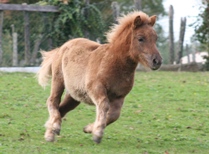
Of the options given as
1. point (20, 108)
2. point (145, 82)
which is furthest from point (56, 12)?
point (20, 108)

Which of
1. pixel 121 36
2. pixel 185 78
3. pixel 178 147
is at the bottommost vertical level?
pixel 185 78

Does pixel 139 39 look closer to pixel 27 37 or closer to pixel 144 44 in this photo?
pixel 144 44

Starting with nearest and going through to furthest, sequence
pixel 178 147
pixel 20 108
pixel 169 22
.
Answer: pixel 178 147 < pixel 20 108 < pixel 169 22

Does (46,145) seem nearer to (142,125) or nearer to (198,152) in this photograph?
(198,152)

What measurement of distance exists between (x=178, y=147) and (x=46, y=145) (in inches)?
85.5

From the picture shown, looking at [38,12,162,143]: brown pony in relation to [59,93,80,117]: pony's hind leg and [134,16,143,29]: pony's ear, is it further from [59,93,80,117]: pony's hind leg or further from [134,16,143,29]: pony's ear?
[59,93,80,117]: pony's hind leg

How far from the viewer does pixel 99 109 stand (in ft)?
27.0

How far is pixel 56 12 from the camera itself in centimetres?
2011

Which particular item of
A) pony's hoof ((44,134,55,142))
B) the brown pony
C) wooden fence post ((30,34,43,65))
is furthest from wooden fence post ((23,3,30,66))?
pony's hoof ((44,134,55,142))

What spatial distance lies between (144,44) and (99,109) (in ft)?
3.83

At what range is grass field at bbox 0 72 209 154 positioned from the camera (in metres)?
8.48

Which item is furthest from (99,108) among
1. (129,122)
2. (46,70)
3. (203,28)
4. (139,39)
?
(203,28)

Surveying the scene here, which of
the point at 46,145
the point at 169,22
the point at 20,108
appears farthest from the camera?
the point at 169,22

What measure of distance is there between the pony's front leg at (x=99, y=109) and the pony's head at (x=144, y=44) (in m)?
0.73
